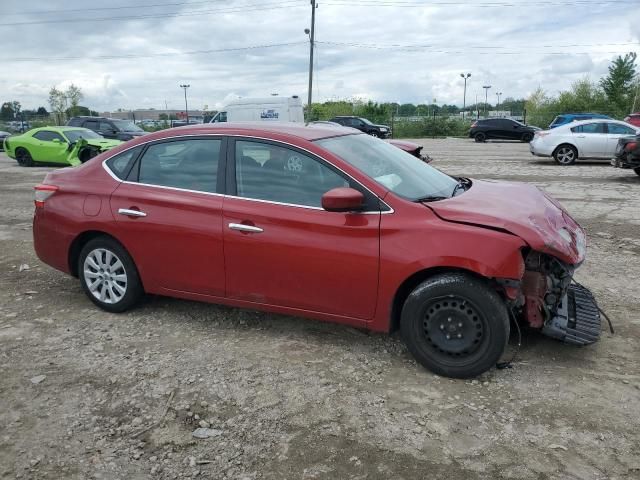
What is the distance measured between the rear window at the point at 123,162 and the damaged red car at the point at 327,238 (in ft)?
0.04

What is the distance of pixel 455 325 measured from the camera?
11.9 feet

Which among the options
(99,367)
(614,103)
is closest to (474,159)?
(99,367)

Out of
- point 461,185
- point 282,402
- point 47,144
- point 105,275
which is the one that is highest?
point 47,144

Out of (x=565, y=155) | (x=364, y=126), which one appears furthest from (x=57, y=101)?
(x=565, y=155)

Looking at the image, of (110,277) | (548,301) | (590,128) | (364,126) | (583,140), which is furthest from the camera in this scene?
(364,126)

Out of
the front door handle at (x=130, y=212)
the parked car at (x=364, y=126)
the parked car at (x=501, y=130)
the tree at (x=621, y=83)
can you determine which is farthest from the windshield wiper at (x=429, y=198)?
the tree at (x=621, y=83)

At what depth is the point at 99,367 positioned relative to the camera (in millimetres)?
3934

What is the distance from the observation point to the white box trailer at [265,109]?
21.0 m

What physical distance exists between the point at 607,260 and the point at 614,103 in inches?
1663

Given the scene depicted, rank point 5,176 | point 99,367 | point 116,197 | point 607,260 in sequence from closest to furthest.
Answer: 1. point 99,367
2. point 116,197
3. point 607,260
4. point 5,176

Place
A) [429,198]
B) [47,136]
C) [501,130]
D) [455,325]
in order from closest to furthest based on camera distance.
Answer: [455,325], [429,198], [47,136], [501,130]

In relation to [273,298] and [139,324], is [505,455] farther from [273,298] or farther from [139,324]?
[139,324]

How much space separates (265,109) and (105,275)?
56.5 feet

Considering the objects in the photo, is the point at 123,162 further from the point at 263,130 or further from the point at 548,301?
the point at 548,301
